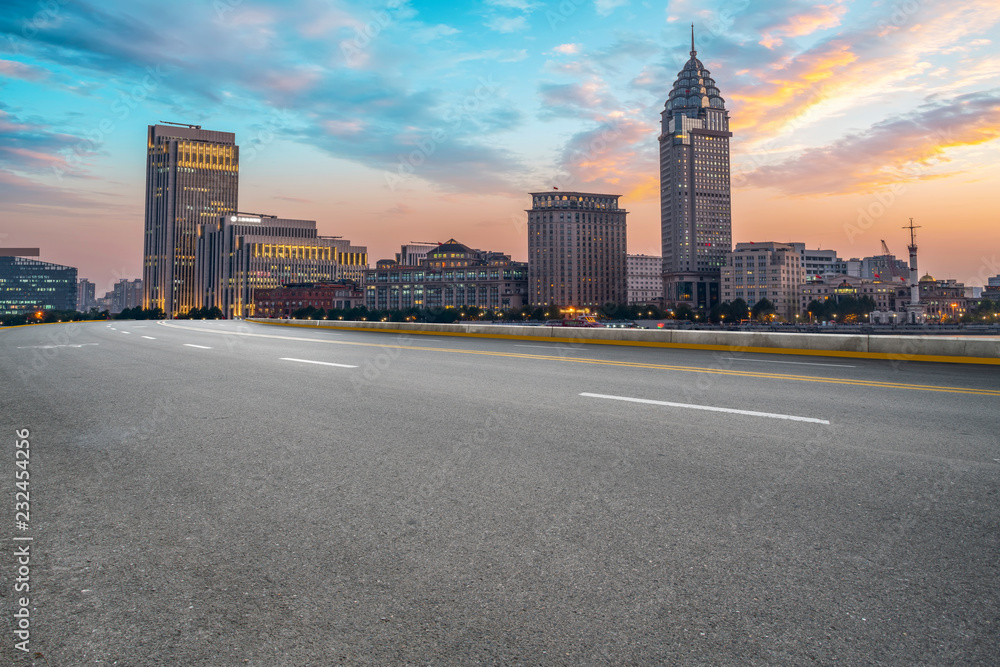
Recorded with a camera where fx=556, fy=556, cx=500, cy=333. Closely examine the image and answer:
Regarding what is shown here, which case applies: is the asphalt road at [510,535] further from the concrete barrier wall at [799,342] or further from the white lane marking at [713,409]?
the concrete barrier wall at [799,342]

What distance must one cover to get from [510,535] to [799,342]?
15.5 meters

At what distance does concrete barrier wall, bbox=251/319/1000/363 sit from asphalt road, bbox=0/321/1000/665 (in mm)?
8755

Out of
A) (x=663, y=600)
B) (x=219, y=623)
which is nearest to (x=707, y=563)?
(x=663, y=600)

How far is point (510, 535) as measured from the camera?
296 cm

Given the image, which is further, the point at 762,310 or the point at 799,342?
the point at 762,310

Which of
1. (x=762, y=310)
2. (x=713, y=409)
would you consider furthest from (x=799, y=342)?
(x=762, y=310)

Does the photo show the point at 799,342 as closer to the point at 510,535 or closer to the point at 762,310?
the point at 510,535

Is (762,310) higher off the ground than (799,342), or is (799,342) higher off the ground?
(762,310)

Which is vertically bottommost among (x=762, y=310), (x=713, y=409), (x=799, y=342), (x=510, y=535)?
(x=510, y=535)

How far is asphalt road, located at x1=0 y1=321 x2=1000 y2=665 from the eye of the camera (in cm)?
209

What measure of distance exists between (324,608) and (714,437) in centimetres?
386

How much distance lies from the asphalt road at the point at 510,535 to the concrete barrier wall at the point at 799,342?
8755mm

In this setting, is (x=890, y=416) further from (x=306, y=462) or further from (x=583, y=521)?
(x=306, y=462)

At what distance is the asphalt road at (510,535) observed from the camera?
2086mm
